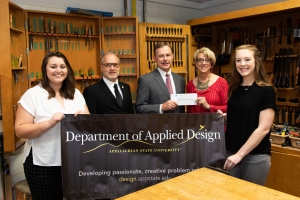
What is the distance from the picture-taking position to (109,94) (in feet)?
9.49

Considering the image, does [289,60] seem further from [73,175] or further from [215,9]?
[73,175]

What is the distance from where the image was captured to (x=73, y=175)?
7.66 ft

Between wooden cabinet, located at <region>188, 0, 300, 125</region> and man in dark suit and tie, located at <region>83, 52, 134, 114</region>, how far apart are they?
245cm

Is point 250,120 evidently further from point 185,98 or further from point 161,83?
point 161,83

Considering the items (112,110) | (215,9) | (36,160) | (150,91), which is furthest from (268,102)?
(215,9)

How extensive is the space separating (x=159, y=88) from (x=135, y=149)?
2.64 ft

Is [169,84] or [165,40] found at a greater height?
[165,40]

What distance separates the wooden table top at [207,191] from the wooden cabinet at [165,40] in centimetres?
304

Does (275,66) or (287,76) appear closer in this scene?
(287,76)

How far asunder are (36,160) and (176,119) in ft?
3.74

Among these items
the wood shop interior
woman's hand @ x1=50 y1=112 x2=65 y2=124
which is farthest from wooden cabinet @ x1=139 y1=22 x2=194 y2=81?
woman's hand @ x1=50 y1=112 x2=65 y2=124

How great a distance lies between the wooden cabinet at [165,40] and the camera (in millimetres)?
4793

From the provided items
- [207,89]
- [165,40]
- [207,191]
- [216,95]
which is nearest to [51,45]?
[165,40]

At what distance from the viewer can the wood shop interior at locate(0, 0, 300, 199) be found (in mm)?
3736
